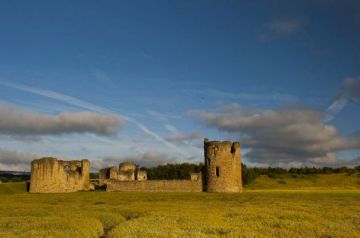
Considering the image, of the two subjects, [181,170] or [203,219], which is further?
[181,170]

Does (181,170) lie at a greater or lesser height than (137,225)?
greater

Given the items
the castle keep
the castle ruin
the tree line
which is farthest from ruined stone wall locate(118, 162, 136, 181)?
the tree line

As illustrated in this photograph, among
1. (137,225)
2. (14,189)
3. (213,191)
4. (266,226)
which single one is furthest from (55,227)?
(14,189)

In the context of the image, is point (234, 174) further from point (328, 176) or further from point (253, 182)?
point (328, 176)

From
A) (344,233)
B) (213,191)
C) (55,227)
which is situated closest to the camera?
(344,233)

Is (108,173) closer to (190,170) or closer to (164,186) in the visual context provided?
(164,186)

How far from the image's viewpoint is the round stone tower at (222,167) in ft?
162

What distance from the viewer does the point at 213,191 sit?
161ft

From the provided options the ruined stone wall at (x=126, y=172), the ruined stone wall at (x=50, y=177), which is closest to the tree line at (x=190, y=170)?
the ruined stone wall at (x=126, y=172)

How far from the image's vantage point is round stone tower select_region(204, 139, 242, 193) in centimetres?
4937

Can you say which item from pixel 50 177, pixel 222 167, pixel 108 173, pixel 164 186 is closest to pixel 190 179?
pixel 164 186

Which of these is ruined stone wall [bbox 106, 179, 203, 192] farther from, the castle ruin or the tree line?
the tree line

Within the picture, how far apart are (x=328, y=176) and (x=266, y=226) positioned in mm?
59924

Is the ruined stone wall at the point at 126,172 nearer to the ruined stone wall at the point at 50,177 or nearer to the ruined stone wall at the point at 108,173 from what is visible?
the ruined stone wall at the point at 108,173
